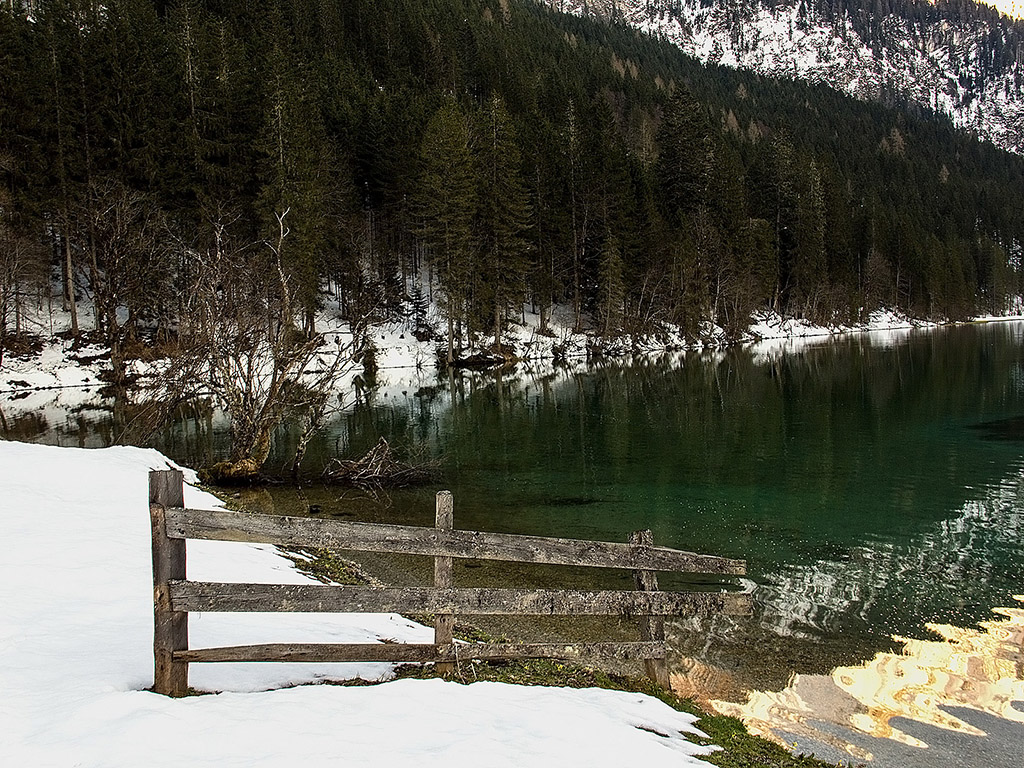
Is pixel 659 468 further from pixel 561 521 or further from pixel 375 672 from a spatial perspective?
pixel 375 672

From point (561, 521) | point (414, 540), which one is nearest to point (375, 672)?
point (414, 540)

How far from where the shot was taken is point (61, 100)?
156 feet

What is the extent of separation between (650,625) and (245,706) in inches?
162

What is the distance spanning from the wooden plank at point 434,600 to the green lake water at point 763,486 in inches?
66.8

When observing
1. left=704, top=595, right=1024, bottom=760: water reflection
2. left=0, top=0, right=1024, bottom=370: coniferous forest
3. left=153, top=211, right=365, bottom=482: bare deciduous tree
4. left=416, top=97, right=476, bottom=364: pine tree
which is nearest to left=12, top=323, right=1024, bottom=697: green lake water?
left=704, top=595, right=1024, bottom=760: water reflection

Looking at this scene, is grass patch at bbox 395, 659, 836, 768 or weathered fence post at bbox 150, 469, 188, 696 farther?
grass patch at bbox 395, 659, 836, 768

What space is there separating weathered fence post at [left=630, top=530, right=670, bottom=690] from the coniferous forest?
15446mm

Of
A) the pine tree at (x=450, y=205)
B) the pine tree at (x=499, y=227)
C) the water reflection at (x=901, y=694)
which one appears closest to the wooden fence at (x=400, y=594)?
the water reflection at (x=901, y=694)

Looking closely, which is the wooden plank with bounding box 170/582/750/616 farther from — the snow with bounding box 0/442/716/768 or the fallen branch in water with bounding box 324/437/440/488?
the fallen branch in water with bounding box 324/437/440/488

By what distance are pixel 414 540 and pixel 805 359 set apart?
58.8 meters

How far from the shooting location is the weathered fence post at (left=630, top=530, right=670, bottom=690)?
7234mm

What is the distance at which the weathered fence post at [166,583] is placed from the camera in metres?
5.14

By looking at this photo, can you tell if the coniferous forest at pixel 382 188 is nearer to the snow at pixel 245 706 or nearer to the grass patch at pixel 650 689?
the snow at pixel 245 706

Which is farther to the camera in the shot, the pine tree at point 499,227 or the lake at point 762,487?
the pine tree at point 499,227
